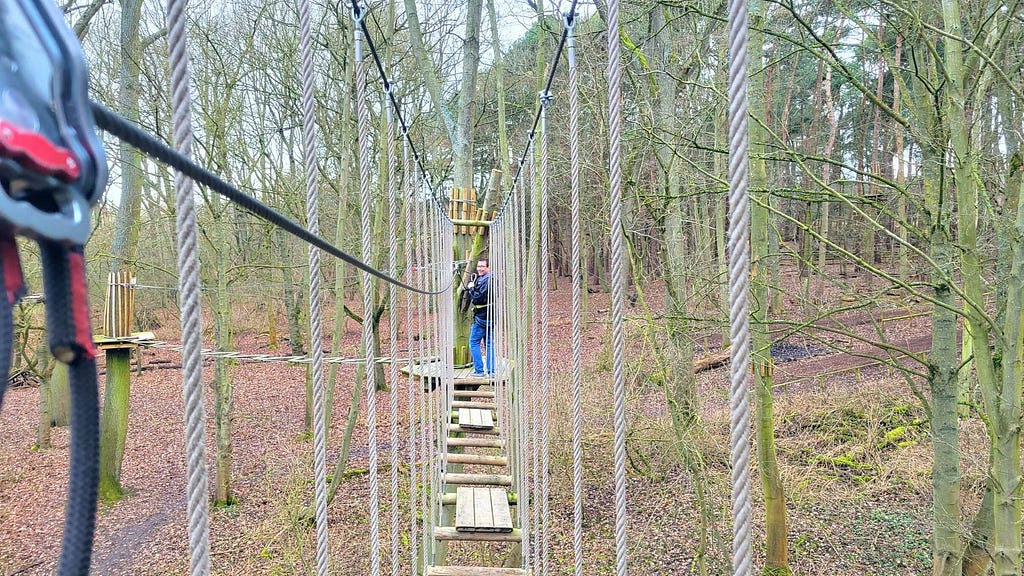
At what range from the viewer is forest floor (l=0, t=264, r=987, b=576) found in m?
4.47

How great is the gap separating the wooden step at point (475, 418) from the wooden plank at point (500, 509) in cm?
71

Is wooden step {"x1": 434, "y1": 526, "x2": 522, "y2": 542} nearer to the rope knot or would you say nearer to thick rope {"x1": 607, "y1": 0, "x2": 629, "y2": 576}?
thick rope {"x1": 607, "y1": 0, "x2": 629, "y2": 576}

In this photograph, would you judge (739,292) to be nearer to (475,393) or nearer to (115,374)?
(475,393)

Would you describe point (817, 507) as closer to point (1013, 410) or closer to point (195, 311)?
point (1013, 410)

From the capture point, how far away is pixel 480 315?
500 cm

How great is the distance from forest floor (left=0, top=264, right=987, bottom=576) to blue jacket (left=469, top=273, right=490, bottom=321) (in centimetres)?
124

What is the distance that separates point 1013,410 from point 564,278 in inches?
597

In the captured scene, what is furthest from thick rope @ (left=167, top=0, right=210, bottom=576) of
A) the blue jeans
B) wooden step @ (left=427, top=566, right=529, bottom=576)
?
the blue jeans

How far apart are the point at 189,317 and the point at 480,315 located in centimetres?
442

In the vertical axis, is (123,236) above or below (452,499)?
above

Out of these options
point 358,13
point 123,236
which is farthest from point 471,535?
point 123,236

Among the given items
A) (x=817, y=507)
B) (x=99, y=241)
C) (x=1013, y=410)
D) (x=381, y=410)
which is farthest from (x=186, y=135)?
(x=99, y=241)

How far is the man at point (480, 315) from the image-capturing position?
4926 millimetres

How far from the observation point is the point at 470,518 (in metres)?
2.59
